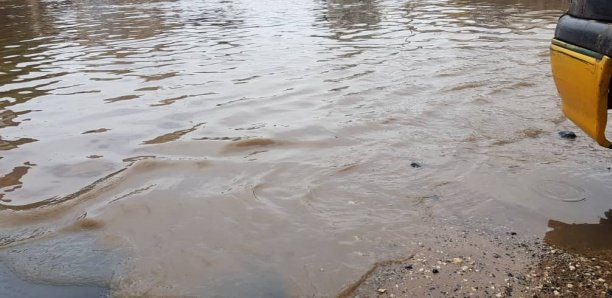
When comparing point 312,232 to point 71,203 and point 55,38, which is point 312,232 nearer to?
point 71,203

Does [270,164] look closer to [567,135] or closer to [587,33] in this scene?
[587,33]

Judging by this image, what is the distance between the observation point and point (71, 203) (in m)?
3.38

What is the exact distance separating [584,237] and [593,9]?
1187mm

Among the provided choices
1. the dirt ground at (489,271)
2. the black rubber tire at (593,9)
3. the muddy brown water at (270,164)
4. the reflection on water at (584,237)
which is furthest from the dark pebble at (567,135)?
the dirt ground at (489,271)

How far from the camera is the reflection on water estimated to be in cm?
265

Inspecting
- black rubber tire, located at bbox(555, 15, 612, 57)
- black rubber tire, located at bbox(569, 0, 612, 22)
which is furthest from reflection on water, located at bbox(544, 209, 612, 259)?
black rubber tire, located at bbox(569, 0, 612, 22)

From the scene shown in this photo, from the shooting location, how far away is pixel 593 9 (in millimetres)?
2701

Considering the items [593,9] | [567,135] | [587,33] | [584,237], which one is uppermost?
[593,9]

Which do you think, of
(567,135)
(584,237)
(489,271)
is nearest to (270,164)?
(489,271)

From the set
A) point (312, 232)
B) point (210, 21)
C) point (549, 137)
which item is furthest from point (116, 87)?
point (210, 21)

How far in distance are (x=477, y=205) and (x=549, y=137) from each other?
63.0 inches

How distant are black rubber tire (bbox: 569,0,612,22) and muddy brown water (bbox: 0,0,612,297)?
110cm

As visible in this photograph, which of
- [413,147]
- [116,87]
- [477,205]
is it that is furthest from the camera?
[116,87]

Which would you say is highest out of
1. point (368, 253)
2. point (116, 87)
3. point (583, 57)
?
point (583, 57)
